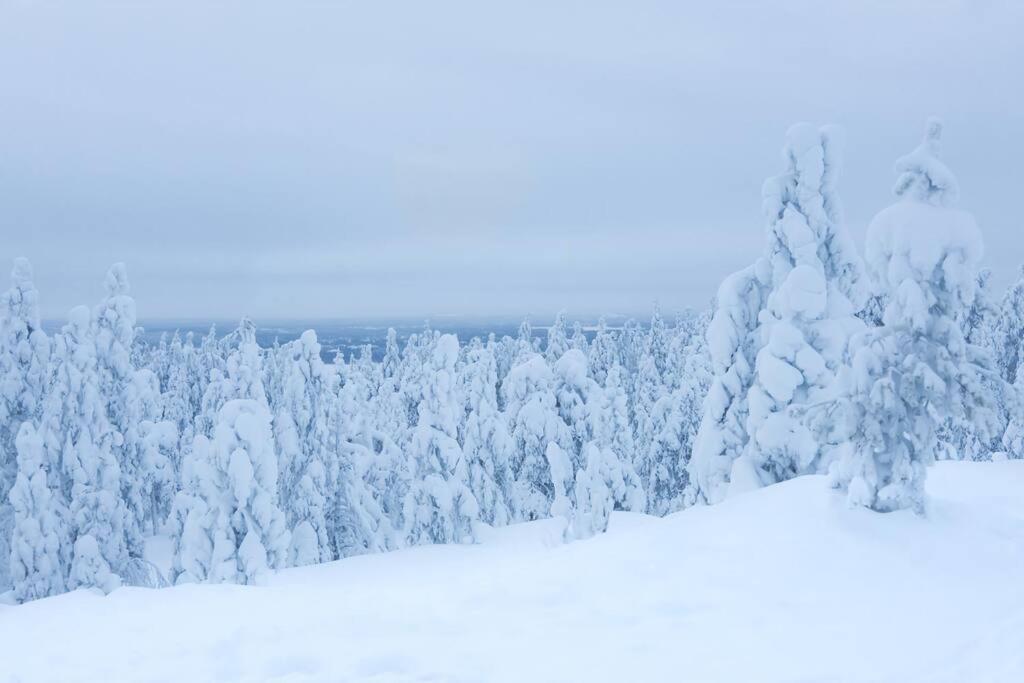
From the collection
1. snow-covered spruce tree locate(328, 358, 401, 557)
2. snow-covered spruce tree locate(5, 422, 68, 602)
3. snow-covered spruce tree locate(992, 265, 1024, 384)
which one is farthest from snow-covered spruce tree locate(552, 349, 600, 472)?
snow-covered spruce tree locate(992, 265, 1024, 384)

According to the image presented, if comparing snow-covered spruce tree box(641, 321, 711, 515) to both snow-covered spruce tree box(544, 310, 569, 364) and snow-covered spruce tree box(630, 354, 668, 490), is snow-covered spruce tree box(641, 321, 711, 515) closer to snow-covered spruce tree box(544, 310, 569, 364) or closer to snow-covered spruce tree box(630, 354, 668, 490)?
snow-covered spruce tree box(630, 354, 668, 490)

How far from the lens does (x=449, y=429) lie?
2920 cm

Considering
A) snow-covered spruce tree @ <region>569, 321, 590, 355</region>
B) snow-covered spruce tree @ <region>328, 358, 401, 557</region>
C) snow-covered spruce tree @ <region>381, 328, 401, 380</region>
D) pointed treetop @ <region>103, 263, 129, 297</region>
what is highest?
pointed treetop @ <region>103, 263, 129, 297</region>

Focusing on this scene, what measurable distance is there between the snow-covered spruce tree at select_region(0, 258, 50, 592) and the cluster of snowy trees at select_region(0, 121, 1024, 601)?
72mm

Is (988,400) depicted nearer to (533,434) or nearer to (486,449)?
(533,434)

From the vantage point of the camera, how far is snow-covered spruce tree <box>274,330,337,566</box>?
28000mm

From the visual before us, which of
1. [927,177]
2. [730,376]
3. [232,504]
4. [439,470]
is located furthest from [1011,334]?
[232,504]

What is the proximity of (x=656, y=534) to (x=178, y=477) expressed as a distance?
113ft

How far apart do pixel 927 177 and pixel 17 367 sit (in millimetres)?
27658

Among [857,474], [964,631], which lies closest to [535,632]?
[964,631]

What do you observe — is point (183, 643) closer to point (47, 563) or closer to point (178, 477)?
point (47, 563)

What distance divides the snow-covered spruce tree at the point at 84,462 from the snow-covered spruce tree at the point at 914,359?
23.1m

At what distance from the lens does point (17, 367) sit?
26219mm

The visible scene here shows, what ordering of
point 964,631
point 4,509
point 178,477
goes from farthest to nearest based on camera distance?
1. point 178,477
2. point 4,509
3. point 964,631
